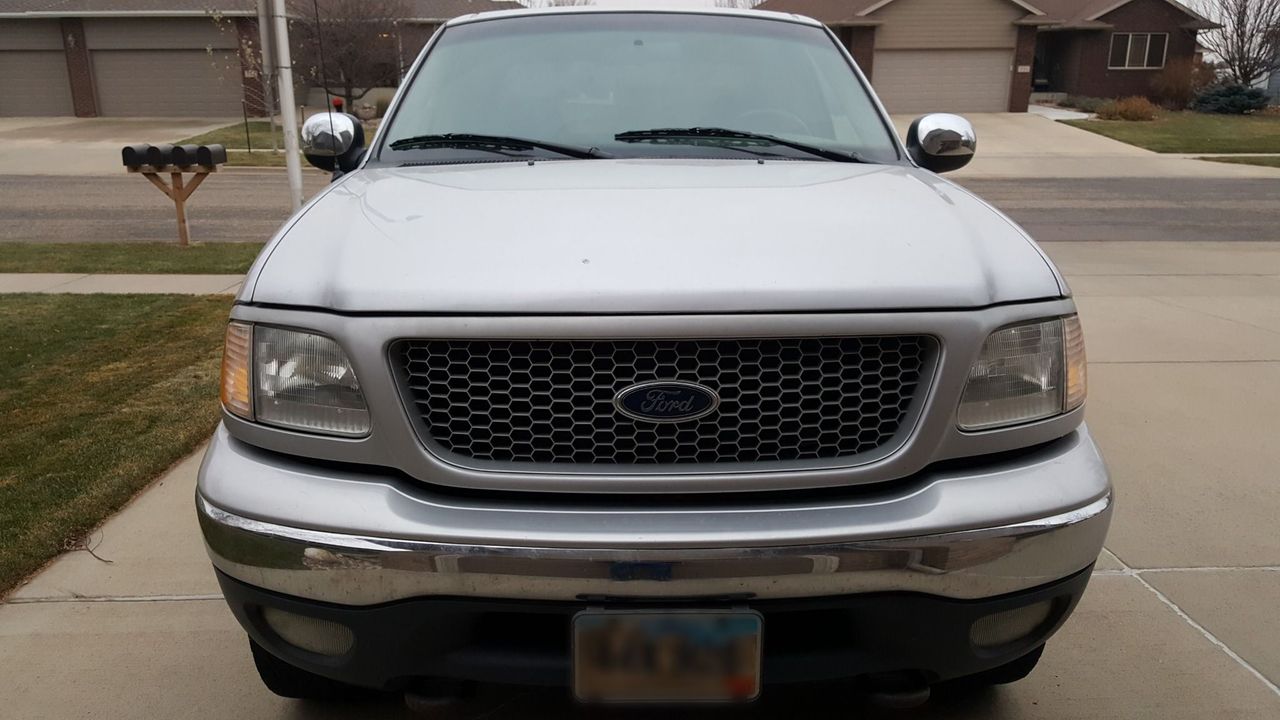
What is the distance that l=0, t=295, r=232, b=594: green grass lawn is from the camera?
356cm

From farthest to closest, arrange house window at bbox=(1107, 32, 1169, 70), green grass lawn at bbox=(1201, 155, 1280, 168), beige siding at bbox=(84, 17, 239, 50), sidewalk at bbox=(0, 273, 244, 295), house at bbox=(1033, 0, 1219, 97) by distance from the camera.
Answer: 1. house window at bbox=(1107, 32, 1169, 70)
2. house at bbox=(1033, 0, 1219, 97)
3. beige siding at bbox=(84, 17, 239, 50)
4. green grass lawn at bbox=(1201, 155, 1280, 168)
5. sidewalk at bbox=(0, 273, 244, 295)

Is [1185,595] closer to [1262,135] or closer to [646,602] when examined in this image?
[646,602]

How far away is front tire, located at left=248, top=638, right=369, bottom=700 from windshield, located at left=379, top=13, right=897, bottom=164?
1416mm

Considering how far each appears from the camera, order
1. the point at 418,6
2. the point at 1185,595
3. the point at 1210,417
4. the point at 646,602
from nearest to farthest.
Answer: the point at 646,602
the point at 1185,595
the point at 1210,417
the point at 418,6

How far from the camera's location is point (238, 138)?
2614 centimetres

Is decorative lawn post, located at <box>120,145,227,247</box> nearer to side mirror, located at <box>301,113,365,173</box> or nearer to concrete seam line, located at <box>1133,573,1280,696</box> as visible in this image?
side mirror, located at <box>301,113,365,173</box>

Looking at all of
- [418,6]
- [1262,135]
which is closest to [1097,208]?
[1262,135]

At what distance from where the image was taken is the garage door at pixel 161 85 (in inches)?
1293

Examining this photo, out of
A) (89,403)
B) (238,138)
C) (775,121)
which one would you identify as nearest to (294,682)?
(775,121)

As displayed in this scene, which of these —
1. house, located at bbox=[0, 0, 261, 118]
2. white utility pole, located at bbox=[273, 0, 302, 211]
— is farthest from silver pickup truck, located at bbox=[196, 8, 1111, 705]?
house, located at bbox=[0, 0, 261, 118]

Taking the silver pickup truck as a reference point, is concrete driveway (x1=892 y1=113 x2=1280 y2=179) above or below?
below

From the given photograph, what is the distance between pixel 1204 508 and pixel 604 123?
2.56 meters

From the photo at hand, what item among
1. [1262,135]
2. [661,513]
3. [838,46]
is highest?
[838,46]

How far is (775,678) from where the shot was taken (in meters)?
1.84
